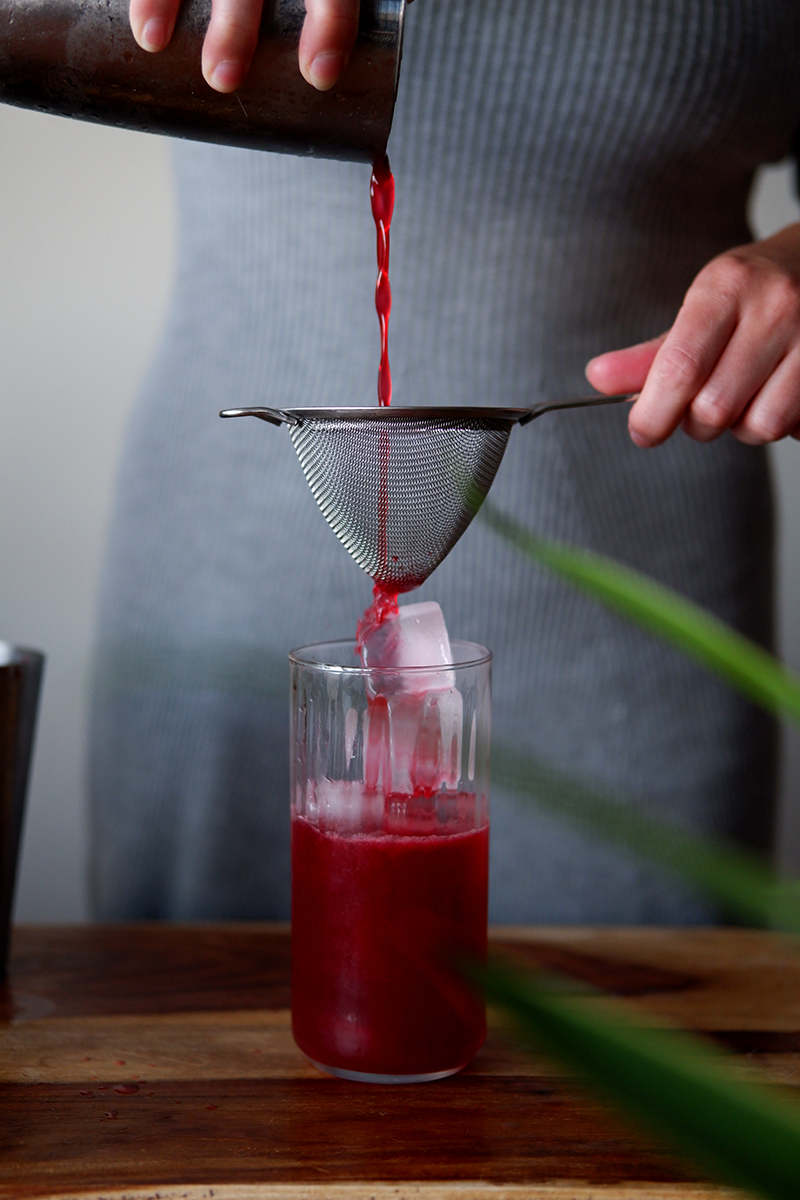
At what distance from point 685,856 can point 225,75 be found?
527 mm

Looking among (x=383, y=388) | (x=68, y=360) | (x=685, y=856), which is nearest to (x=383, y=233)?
(x=383, y=388)

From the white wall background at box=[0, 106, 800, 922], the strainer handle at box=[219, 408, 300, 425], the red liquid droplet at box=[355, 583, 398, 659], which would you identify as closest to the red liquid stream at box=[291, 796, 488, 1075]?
the red liquid droplet at box=[355, 583, 398, 659]

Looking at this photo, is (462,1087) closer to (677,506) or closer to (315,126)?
(315,126)

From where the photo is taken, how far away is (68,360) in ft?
5.98

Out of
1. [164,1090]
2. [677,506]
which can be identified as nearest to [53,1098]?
[164,1090]

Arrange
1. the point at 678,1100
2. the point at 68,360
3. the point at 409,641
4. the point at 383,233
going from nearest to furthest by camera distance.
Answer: the point at 678,1100 < the point at 409,641 < the point at 383,233 < the point at 68,360

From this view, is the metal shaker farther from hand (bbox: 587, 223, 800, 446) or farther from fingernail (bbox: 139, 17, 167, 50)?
hand (bbox: 587, 223, 800, 446)

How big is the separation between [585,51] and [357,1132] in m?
0.90

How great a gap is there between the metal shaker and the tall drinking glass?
31 centimetres

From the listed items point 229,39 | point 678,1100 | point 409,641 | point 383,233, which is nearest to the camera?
point 678,1100

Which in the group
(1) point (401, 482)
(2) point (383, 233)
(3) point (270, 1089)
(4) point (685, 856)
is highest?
(2) point (383, 233)

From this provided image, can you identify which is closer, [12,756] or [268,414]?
[268,414]

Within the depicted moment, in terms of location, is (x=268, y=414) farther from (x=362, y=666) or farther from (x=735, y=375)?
(x=735, y=375)

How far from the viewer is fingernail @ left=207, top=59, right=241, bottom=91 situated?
623mm
